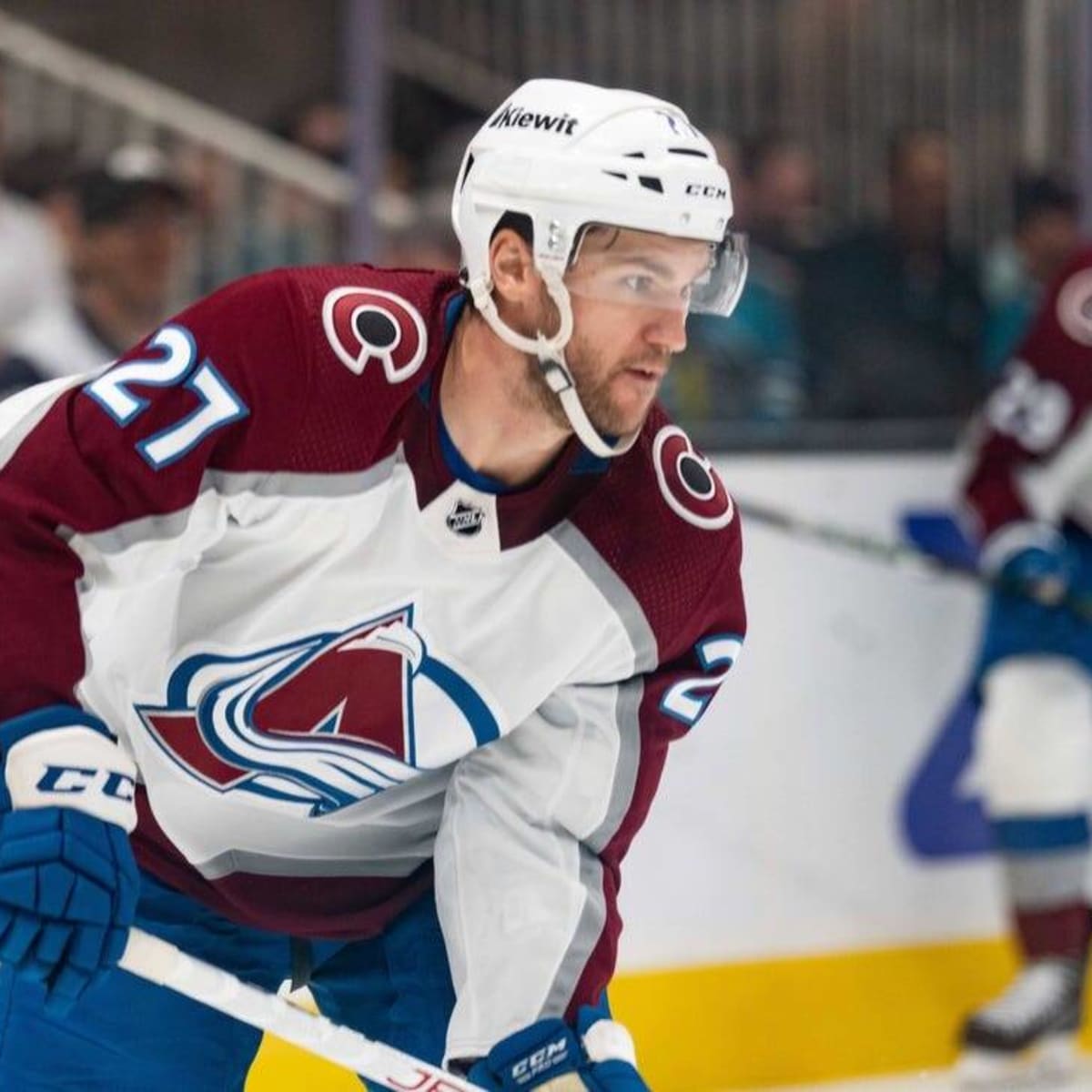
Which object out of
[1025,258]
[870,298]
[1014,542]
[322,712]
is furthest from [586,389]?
[1025,258]

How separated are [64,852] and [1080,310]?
2596mm

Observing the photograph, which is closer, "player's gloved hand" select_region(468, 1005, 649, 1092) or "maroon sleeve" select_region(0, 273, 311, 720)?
"maroon sleeve" select_region(0, 273, 311, 720)

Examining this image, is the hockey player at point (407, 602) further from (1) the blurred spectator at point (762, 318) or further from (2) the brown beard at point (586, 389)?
(1) the blurred spectator at point (762, 318)

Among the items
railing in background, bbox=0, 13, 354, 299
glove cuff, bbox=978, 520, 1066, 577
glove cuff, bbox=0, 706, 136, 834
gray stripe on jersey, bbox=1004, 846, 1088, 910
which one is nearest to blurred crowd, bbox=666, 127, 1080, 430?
glove cuff, bbox=978, 520, 1066, 577

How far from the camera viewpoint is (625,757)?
215 centimetres

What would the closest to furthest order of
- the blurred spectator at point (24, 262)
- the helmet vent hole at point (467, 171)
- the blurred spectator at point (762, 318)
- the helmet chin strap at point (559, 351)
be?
the helmet chin strap at point (559, 351) < the helmet vent hole at point (467, 171) < the blurred spectator at point (24, 262) < the blurred spectator at point (762, 318)

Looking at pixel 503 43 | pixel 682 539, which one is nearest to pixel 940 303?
pixel 503 43

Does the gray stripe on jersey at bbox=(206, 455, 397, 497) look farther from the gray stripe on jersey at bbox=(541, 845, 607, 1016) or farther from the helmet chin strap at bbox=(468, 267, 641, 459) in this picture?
the gray stripe on jersey at bbox=(541, 845, 607, 1016)

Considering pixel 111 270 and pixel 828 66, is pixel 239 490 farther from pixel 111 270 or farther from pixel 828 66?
pixel 828 66

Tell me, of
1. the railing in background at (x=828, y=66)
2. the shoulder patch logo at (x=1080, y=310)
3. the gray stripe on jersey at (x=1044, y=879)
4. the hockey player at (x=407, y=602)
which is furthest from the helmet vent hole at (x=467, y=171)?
the gray stripe on jersey at (x=1044, y=879)

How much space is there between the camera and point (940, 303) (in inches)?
169

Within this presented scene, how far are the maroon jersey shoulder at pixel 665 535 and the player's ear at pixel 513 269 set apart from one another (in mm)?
159

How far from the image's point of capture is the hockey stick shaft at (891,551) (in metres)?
3.90

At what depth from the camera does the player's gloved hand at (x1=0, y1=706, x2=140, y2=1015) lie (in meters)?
1.81
